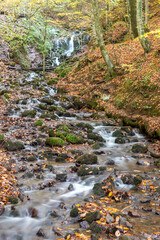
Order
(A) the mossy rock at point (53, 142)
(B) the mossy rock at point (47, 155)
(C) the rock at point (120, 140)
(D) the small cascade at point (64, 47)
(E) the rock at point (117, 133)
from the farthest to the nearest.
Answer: (D) the small cascade at point (64, 47) → (E) the rock at point (117, 133) → (C) the rock at point (120, 140) → (A) the mossy rock at point (53, 142) → (B) the mossy rock at point (47, 155)

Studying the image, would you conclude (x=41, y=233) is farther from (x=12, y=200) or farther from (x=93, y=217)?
(x=12, y=200)

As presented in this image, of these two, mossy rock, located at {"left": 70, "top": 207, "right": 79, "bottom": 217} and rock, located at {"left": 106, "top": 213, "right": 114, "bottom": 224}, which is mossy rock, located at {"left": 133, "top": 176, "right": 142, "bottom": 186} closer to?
rock, located at {"left": 106, "top": 213, "right": 114, "bottom": 224}

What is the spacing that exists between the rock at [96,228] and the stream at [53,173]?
312mm

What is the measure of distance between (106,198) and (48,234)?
165cm

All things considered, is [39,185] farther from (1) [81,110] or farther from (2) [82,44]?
(2) [82,44]

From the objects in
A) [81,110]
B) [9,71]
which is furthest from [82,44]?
[81,110]

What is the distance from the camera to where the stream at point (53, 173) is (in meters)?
3.80

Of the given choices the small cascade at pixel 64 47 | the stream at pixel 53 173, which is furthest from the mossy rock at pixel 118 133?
the small cascade at pixel 64 47

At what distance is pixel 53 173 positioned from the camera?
246 inches

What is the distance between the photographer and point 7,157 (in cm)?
694

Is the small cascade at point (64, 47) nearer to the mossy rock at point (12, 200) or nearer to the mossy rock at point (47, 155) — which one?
the mossy rock at point (47, 155)

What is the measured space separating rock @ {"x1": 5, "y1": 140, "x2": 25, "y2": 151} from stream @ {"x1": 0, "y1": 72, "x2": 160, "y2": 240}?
0.58ft

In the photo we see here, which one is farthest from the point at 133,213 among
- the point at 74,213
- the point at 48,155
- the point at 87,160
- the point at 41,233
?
the point at 48,155

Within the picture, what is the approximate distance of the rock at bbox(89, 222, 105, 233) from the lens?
3283 mm
